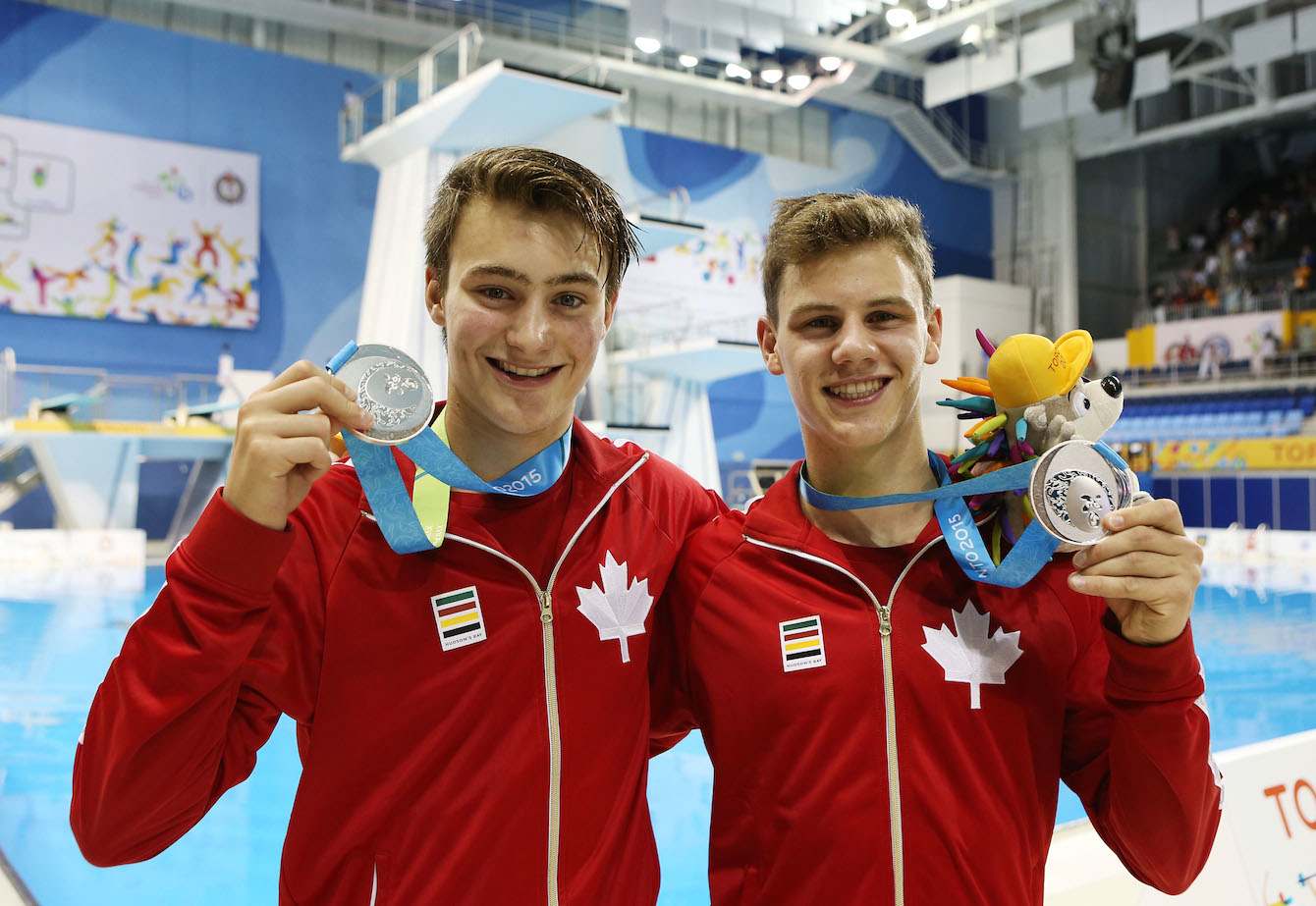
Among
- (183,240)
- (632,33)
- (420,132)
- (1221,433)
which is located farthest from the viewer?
(1221,433)

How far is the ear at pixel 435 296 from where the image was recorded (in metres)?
1.64

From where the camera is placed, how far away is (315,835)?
1.45 m

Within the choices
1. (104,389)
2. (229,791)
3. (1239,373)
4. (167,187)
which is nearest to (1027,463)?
(229,791)

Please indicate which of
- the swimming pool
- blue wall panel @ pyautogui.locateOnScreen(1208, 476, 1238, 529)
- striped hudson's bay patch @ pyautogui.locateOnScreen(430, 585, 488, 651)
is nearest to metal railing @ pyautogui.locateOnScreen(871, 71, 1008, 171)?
blue wall panel @ pyautogui.locateOnScreen(1208, 476, 1238, 529)

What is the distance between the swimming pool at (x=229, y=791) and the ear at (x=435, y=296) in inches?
84.5

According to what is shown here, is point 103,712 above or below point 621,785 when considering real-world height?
above

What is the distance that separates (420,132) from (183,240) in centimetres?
524

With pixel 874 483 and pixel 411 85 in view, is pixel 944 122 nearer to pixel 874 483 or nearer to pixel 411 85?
pixel 411 85

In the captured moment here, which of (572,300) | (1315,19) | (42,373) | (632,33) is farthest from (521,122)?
(1315,19)

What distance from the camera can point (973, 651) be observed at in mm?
1565

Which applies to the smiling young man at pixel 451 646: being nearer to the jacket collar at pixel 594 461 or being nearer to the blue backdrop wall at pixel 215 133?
the jacket collar at pixel 594 461

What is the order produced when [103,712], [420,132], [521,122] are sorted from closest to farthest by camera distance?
[103,712], [521,122], [420,132]

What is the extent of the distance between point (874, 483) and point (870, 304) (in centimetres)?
30

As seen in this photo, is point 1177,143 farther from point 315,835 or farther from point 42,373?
point 315,835
